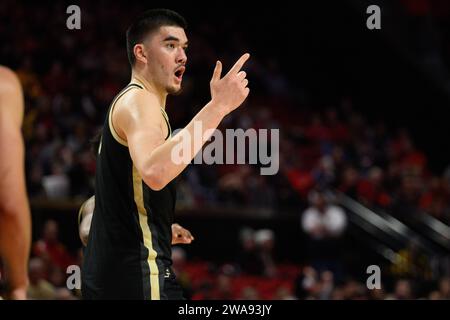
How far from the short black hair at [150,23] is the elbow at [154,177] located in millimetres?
833

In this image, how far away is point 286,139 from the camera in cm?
1606

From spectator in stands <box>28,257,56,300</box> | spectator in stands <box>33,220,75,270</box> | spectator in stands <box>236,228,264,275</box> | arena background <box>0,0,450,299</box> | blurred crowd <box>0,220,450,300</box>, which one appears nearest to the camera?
spectator in stands <box>28,257,56,300</box>

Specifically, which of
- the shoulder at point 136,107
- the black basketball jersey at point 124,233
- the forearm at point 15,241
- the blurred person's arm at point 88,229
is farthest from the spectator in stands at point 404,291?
the forearm at point 15,241

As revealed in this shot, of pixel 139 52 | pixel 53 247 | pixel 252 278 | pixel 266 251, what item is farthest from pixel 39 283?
pixel 139 52

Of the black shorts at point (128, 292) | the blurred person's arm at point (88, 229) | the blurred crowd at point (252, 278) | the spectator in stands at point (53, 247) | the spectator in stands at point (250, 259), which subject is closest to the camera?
the black shorts at point (128, 292)

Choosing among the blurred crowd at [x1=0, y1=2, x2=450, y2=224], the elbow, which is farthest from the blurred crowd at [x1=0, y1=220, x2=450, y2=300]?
the elbow

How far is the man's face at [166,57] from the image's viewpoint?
424 cm

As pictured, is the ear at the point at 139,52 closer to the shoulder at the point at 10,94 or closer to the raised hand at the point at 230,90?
the raised hand at the point at 230,90

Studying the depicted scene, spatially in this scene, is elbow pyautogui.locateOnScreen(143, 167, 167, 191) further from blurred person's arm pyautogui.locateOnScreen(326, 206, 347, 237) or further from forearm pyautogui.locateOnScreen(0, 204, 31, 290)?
blurred person's arm pyautogui.locateOnScreen(326, 206, 347, 237)

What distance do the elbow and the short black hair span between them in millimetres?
833

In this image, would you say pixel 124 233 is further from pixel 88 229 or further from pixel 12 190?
pixel 12 190

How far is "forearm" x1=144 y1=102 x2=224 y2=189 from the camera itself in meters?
3.65

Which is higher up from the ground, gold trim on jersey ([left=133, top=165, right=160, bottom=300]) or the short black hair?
the short black hair
